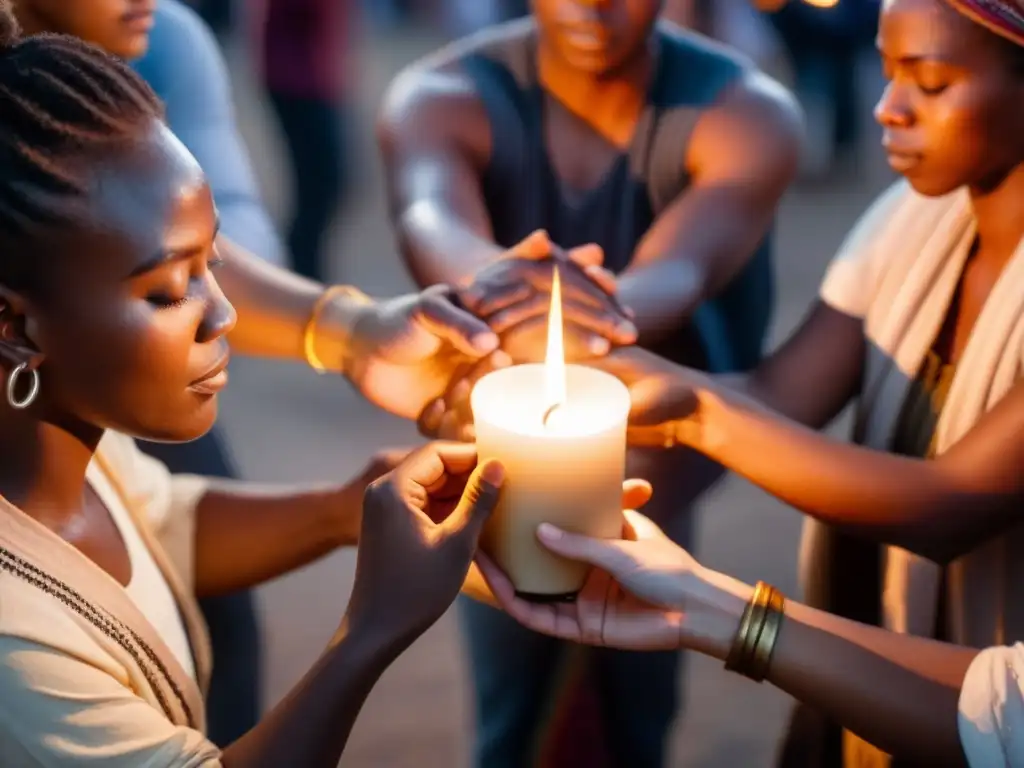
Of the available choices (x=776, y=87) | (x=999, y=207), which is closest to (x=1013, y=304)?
(x=999, y=207)

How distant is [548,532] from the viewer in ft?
3.32

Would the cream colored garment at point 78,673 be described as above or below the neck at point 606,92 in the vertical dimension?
below

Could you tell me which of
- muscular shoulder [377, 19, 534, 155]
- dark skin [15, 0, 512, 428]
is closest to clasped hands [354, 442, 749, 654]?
dark skin [15, 0, 512, 428]

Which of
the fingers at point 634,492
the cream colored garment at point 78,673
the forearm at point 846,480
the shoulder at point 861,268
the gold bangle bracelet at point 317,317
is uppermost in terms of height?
the shoulder at point 861,268

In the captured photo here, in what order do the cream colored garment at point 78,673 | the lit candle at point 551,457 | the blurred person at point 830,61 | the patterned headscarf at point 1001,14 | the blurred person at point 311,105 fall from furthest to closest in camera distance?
the blurred person at point 830,61
the blurred person at point 311,105
the patterned headscarf at point 1001,14
the lit candle at point 551,457
the cream colored garment at point 78,673

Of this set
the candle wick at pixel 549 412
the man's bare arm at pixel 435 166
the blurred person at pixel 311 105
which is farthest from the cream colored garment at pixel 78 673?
the blurred person at pixel 311 105

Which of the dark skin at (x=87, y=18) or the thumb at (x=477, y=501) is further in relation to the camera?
the dark skin at (x=87, y=18)

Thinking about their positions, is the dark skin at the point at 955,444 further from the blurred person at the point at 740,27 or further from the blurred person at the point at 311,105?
the blurred person at the point at 740,27

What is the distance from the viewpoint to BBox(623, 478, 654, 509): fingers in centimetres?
119

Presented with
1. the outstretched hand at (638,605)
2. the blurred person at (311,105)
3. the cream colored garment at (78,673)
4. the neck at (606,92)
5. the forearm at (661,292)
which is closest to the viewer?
the cream colored garment at (78,673)

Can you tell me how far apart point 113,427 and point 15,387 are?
9cm

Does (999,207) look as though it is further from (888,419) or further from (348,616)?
(348,616)

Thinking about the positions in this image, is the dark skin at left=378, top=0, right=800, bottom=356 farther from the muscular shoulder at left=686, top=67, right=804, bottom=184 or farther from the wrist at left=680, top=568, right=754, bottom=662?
the wrist at left=680, top=568, right=754, bottom=662

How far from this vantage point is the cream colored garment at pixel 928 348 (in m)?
1.31
